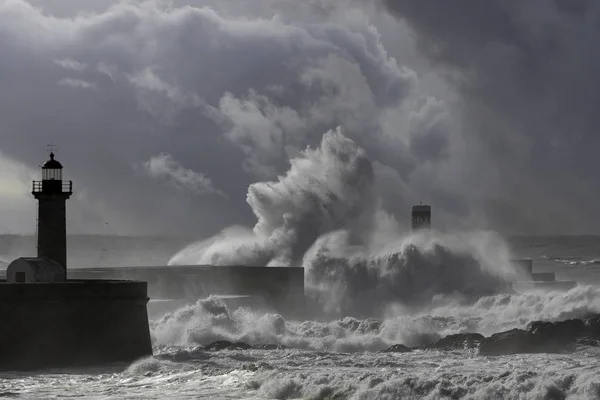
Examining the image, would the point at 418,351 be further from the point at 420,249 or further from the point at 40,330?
the point at 420,249

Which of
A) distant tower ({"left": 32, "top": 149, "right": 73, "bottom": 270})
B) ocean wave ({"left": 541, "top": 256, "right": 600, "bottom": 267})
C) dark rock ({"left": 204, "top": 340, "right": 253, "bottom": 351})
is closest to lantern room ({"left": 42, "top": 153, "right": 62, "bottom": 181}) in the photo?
distant tower ({"left": 32, "top": 149, "right": 73, "bottom": 270})

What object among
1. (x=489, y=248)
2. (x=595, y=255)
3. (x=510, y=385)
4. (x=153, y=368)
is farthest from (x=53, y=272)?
(x=595, y=255)

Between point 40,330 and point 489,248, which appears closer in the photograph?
point 40,330

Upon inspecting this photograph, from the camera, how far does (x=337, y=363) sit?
22844mm

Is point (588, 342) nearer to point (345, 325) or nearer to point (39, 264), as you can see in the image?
point (345, 325)

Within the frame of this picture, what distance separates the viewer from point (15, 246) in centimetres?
9281

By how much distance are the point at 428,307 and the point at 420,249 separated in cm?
290

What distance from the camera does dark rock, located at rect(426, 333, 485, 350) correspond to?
85.0ft

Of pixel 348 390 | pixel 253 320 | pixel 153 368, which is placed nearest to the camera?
pixel 348 390

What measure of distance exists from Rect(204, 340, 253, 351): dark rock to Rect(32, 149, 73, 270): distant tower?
3.60 metres

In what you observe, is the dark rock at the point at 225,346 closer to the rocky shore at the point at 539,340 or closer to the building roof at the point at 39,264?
the rocky shore at the point at 539,340

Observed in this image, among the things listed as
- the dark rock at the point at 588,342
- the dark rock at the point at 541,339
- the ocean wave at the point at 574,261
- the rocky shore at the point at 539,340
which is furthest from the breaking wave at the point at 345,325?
the ocean wave at the point at 574,261

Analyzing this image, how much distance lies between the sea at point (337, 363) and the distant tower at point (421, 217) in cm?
668

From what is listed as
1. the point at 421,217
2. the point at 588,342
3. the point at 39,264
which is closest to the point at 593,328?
the point at 588,342
